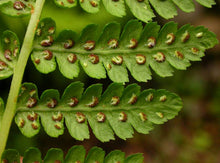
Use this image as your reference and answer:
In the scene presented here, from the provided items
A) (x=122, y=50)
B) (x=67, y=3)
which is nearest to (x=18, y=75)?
(x=67, y=3)

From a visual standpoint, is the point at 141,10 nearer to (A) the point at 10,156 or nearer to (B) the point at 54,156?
(B) the point at 54,156

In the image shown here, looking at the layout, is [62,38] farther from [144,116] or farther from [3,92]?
[3,92]

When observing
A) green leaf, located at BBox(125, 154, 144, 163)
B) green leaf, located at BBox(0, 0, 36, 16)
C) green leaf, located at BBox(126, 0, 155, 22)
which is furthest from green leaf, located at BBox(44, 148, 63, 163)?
green leaf, located at BBox(126, 0, 155, 22)

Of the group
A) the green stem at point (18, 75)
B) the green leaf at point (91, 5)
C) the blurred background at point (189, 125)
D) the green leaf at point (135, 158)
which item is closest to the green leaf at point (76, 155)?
the green leaf at point (135, 158)

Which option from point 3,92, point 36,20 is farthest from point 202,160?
point 36,20

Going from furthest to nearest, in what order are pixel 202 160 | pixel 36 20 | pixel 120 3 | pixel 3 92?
pixel 202 160, pixel 3 92, pixel 120 3, pixel 36 20
